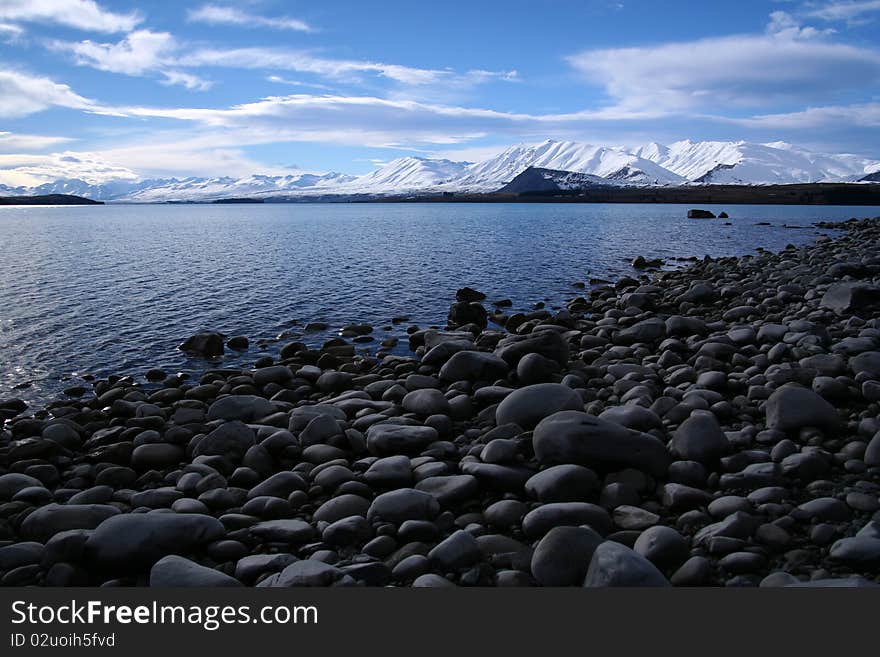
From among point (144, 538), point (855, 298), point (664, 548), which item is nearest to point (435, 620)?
point (664, 548)

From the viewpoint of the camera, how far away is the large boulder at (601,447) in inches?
303

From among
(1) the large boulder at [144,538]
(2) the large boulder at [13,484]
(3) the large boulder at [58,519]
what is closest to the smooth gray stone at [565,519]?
(1) the large boulder at [144,538]

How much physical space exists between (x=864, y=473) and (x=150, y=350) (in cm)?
1907

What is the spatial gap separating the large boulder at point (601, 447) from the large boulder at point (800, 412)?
2.24 metres

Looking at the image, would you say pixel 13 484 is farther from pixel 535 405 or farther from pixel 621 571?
pixel 621 571

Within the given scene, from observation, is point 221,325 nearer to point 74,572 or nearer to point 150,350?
point 150,350

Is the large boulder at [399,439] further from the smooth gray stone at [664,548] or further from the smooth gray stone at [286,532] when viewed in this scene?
the smooth gray stone at [664,548]

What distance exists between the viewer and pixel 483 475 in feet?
25.5

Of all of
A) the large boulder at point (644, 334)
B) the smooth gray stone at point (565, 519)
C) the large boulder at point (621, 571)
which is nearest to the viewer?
→ the large boulder at point (621, 571)

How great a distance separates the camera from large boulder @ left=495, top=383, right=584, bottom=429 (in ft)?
31.1

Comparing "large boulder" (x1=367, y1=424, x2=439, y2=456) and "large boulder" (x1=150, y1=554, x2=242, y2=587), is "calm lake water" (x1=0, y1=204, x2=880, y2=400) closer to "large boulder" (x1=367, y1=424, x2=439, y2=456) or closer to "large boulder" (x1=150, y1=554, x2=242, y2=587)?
"large boulder" (x1=367, y1=424, x2=439, y2=456)

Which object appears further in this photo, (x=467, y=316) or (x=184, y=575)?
(x=467, y=316)

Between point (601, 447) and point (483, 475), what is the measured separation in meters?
1.60

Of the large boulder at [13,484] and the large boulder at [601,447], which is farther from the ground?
the large boulder at [601,447]
